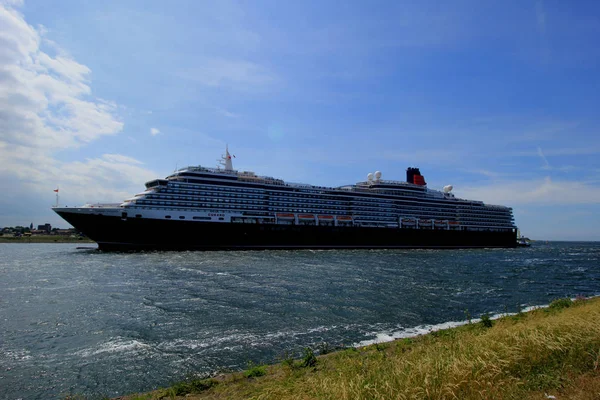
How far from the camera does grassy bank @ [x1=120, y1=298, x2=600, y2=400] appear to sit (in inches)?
216

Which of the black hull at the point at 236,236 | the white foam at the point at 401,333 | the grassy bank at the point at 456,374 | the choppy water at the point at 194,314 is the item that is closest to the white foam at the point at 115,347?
the choppy water at the point at 194,314

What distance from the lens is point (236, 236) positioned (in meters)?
57.0

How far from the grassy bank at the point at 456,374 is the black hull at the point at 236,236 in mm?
46684

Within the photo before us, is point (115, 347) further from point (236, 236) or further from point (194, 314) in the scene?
point (236, 236)

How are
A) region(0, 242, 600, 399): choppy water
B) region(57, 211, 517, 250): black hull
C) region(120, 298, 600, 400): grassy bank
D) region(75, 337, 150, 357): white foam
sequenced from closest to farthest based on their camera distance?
→ 1. region(120, 298, 600, 400): grassy bank
2. region(0, 242, 600, 399): choppy water
3. region(75, 337, 150, 357): white foam
4. region(57, 211, 517, 250): black hull

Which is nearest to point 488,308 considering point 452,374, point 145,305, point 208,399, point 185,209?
point 452,374

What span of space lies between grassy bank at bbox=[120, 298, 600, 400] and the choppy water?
7.99 ft

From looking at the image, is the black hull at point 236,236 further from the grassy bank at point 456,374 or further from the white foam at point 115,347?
the grassy bank at point 456,374

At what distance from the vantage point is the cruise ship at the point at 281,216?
49.7m

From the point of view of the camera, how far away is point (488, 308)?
17.8m

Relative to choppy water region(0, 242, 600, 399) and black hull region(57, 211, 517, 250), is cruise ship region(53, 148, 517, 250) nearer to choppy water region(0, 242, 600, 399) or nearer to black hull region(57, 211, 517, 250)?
black hull region(57, 211, 517, 250)

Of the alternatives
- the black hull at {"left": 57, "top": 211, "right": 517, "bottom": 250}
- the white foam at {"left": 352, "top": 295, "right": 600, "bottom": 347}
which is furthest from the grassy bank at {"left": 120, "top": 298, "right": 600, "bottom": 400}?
the black hull at {"left": 57, "top": 211, "right": 517, "bottom": 250}

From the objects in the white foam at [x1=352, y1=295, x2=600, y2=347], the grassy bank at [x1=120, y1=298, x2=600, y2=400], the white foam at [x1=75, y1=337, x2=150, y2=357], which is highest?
the grassy bank at [x1=120, y1=298, x2=600, y2=400]

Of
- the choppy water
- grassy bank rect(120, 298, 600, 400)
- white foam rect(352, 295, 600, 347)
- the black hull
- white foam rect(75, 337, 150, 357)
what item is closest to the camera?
grassy bank rect(120, 298, 600, 400)
